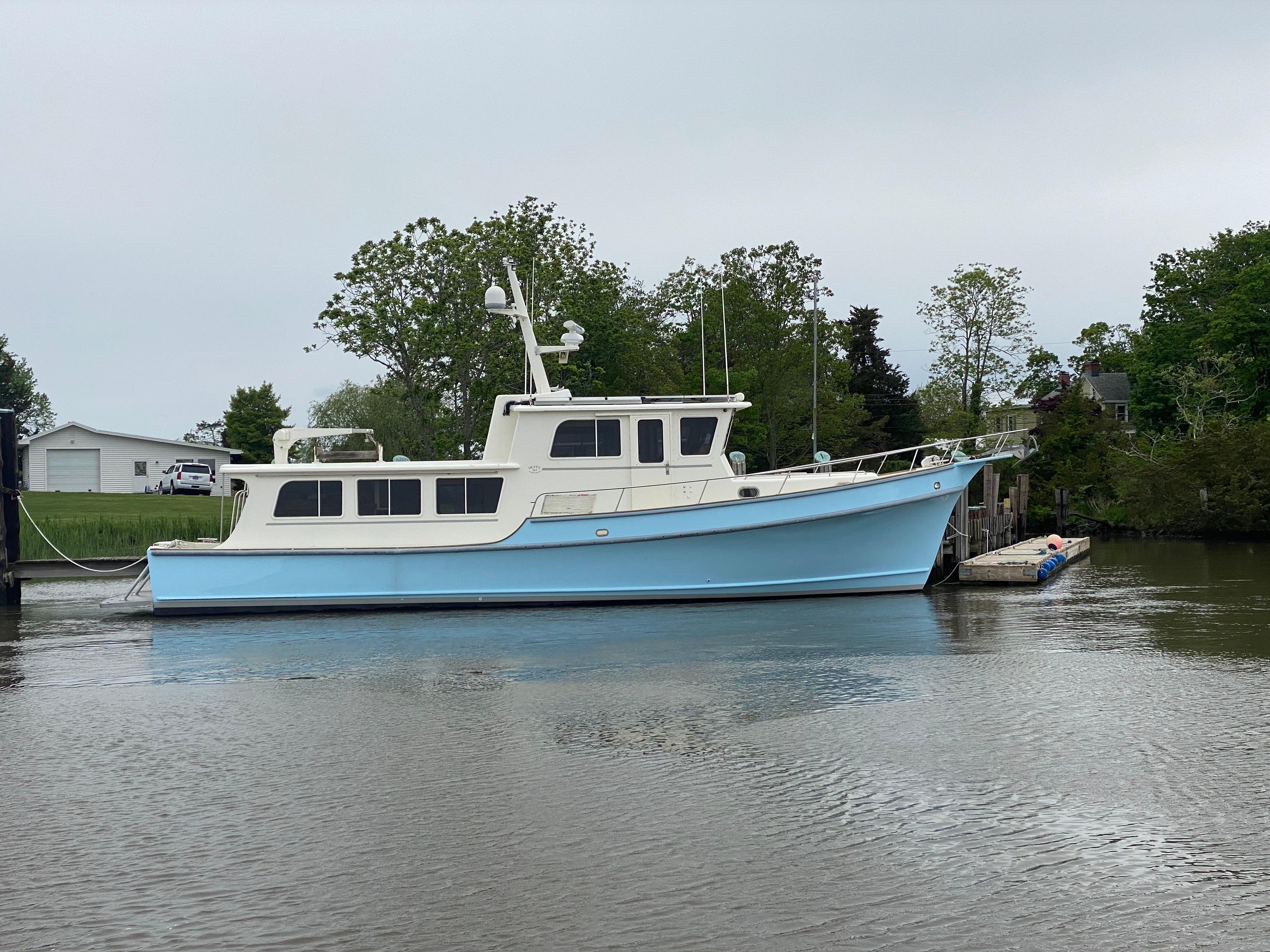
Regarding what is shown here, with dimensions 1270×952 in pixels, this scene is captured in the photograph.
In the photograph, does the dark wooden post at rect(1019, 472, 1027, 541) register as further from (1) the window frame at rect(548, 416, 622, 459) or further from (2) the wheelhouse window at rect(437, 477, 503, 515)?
(2) the wheelhouse window at rect(437, 477, 503, 515)

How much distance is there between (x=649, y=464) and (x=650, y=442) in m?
0.34

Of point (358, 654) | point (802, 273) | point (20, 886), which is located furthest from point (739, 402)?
point (802, 273)

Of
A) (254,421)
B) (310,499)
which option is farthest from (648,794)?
(254,421)

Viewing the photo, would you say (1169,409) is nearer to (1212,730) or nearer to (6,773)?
(1212,730)

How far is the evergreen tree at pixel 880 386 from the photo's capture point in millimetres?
59656

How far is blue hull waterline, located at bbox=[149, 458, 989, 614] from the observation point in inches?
707

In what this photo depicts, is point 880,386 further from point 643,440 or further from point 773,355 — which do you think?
point 643,440

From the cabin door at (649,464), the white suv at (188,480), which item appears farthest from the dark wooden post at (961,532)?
the white suv at (188,480)

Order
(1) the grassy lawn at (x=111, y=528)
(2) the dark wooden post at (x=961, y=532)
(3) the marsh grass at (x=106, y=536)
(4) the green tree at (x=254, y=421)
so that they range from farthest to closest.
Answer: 1. (4) the green tree at (x=254, y=421)
2. (1) the grassy lawn at (x=111, y=528)
3. (3) the marsh grass at (x=106, y=536)
4. (2) the dark wooden post at (x=961, y=532)

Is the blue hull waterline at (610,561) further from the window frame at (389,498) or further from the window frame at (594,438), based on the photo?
the window frame at (594,438)

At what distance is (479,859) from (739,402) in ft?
40.3

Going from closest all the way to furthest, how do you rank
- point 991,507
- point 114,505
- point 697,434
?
point 697,434
point 991,507
point 114,505

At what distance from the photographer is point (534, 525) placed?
18.1m

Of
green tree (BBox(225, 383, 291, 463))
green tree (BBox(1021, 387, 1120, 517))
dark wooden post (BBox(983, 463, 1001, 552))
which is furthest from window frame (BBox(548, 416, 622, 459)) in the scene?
green tree (BBox(225, 383, 291, 463))
